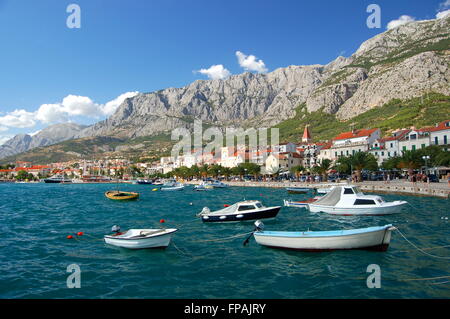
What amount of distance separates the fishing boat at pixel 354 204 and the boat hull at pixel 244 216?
638 cm

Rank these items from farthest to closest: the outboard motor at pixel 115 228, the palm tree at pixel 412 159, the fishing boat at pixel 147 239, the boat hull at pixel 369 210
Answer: the palm tree at pixel 412 159
the boat hull at pixel 369 210
the outboard motor at pixel 115 228
the fishing boat at pixel 147 239

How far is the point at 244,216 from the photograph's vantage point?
24.1m

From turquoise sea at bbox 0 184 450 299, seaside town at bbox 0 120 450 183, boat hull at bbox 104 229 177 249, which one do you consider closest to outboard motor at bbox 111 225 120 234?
turquoise sea at bbox 0 184 450 299

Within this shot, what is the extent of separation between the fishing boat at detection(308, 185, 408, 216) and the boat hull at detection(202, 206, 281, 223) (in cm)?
638

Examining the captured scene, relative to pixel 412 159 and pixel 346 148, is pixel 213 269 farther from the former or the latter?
pixel 346 148

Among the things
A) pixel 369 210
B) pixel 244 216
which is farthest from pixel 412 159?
pixel 244 216

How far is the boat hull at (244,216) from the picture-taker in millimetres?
24016

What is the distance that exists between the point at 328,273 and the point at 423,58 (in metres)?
152

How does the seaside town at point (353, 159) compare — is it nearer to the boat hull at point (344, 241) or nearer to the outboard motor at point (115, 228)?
the boat hull at point (344, 241)

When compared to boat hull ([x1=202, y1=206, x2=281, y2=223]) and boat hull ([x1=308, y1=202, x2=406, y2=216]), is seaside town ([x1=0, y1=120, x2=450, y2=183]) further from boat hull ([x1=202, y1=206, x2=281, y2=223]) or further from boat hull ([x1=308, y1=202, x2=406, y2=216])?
boat hull ([x1=202, y1=206, x2=281, y2=223])

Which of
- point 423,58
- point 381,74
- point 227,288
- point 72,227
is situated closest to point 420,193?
point 227,288

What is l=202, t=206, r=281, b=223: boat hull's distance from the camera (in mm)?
24016

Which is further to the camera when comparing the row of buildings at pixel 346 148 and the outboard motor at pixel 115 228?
the row of buildings at pixel 346 148

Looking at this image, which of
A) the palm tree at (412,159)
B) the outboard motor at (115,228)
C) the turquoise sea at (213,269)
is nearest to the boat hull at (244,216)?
the turquoise sea at (213,269)
